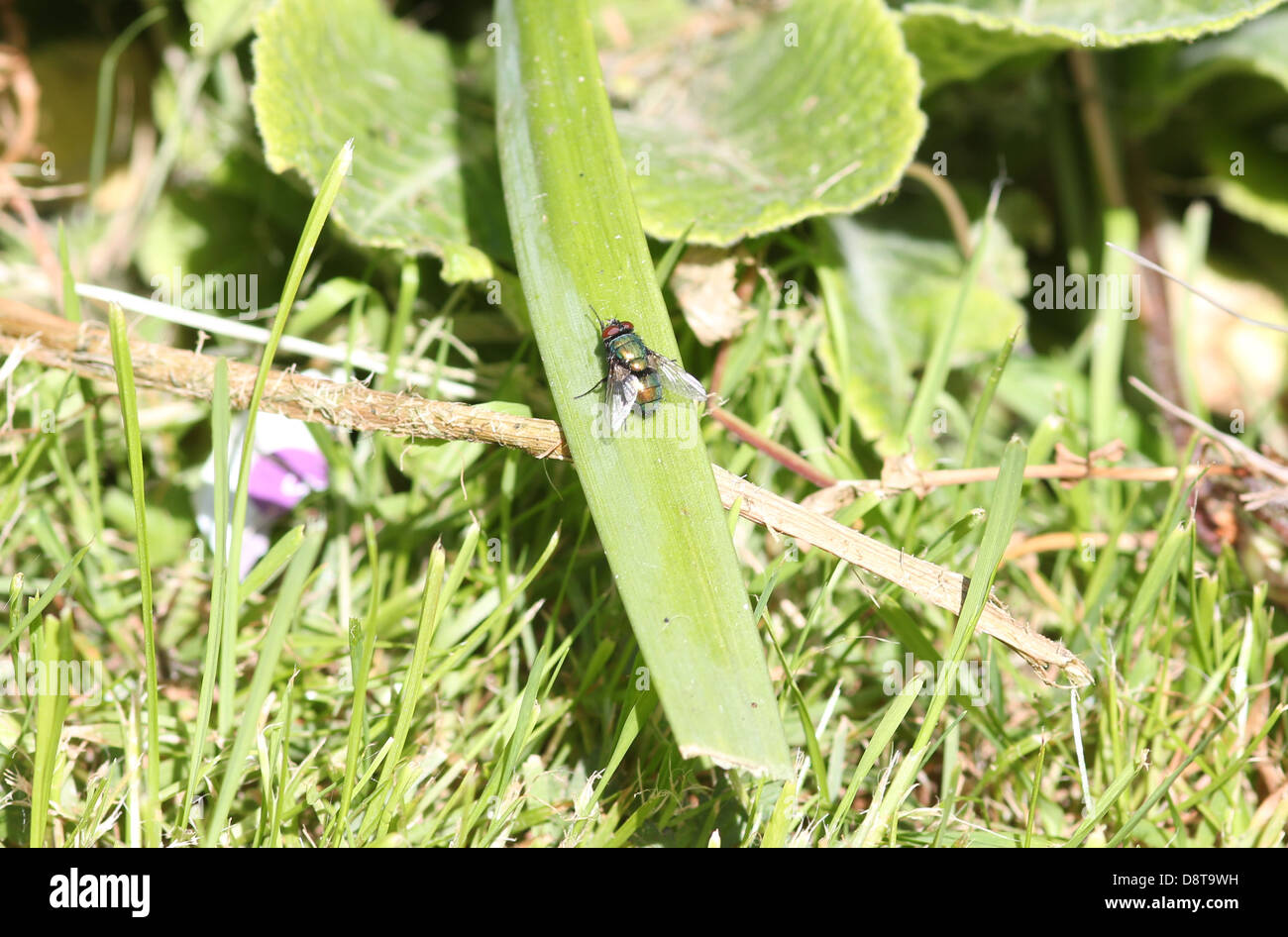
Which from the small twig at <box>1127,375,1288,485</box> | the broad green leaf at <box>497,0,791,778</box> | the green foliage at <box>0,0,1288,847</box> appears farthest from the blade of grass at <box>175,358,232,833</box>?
the small twig at <box>1127,375,1288,485</box>

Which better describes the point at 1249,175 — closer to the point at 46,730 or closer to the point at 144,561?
the point at 144,561

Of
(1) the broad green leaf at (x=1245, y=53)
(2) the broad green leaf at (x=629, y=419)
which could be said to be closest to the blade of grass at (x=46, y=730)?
(2) the broad green leaf at (x=629, y=419)

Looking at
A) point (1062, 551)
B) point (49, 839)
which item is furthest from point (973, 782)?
point (49, 839)

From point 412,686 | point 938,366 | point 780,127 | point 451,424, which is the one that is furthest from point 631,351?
point 780,127

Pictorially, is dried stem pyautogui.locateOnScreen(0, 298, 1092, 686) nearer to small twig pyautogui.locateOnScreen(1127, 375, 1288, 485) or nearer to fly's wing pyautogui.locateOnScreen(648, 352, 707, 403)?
fly's wing pyautogui.locateOnScreen(648, 352, 707, 403)
